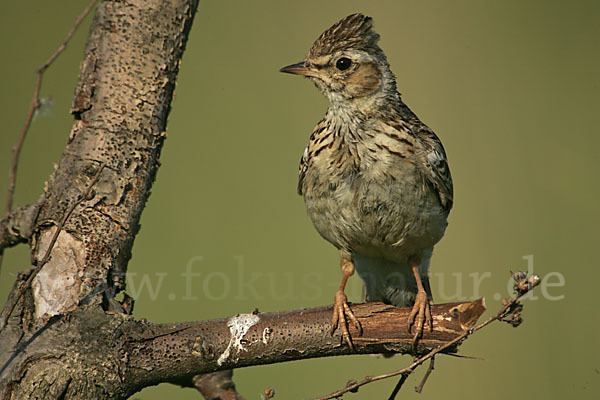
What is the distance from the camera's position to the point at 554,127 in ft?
18.3

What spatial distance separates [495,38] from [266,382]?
345cm

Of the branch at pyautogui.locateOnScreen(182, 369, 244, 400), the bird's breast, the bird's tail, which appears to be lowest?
the branch at pyautogui.locateOnScreen(182, 369, 244, 400)

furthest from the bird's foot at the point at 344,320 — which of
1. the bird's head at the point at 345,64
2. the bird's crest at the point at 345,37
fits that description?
the bird's crest at the point at 345,37

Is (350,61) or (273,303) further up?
(350,61)

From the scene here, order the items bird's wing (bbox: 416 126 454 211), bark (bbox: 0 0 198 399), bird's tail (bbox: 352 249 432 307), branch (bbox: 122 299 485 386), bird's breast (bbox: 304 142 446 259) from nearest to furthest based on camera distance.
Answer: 1. bark (bbox: 0 0 198 399)
2. branch (bbox: 122 299 485 386)
3. bird's breast (bbox: 304 142 446 259)
4. bird's wing (bbox: 416 126 454 211)
5. bird's tail (bbox: 352 249 432 307)

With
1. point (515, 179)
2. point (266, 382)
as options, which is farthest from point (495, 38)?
point (266, 382)

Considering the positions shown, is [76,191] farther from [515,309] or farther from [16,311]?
[515,309]

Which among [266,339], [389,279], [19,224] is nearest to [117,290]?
[19,224]

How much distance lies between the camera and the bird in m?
3.16

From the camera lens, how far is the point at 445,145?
5406mm

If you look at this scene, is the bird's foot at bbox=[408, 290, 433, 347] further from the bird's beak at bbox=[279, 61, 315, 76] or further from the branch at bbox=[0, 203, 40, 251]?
the branch at bbox=[0, 203, 40, 251]

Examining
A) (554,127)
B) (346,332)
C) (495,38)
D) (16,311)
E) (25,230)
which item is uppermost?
(495,38)

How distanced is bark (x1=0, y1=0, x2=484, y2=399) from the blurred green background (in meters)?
1.95

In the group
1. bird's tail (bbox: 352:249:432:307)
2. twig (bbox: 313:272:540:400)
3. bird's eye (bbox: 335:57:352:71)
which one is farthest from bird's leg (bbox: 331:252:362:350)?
bird's eye (bbox: 335:57:352:71)
